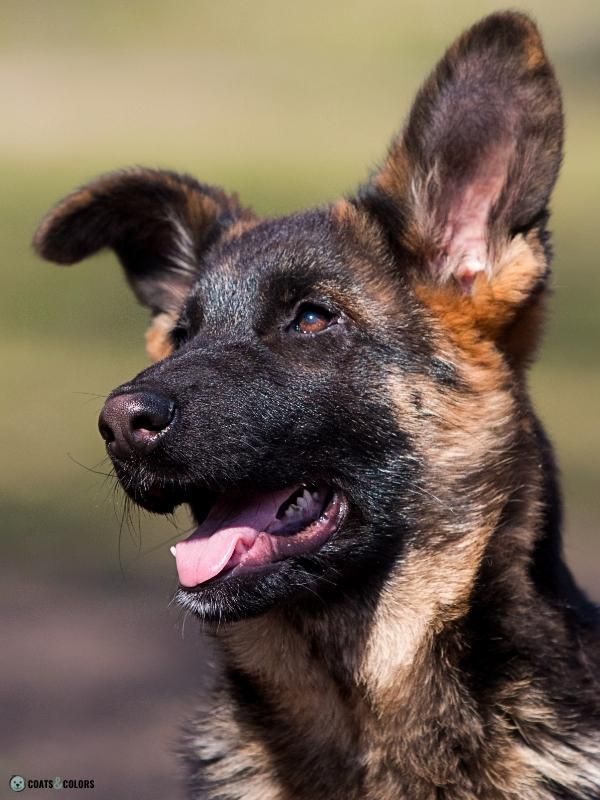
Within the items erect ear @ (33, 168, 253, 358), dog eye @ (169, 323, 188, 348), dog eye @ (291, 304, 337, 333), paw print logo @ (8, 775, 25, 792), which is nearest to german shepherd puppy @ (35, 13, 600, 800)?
dog eye @ (291, 304, 337, 333)

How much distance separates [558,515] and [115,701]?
308 centimetres

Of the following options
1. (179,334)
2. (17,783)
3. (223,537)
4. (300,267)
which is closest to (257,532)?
(223,537)

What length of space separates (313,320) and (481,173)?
2.40 ft

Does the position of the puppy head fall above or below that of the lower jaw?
above

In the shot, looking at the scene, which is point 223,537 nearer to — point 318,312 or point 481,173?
point 318,312

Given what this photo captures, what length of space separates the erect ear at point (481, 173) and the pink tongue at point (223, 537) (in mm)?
885

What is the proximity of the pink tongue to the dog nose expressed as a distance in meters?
0.36

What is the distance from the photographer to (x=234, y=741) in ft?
15.5

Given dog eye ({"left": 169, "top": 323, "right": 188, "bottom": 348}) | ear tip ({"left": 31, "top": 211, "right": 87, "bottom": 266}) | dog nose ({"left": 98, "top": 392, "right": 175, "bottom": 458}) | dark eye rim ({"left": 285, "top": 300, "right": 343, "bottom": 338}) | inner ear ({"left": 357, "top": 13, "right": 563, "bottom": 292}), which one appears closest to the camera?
dog nose ({"left": 98, "top": 392, "right": 175, "bottom": 458})

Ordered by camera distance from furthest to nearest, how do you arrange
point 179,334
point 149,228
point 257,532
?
point 149,228 → point 179,334 → point 257,532

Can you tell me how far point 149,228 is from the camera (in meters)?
5.66

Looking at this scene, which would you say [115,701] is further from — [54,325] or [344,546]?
[54,325]

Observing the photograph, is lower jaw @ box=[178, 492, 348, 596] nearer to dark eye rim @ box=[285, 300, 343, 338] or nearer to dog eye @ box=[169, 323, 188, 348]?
dark eye rim @ box=[285, 300, 343, 338]

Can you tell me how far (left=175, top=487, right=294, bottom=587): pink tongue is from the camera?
171 inches
